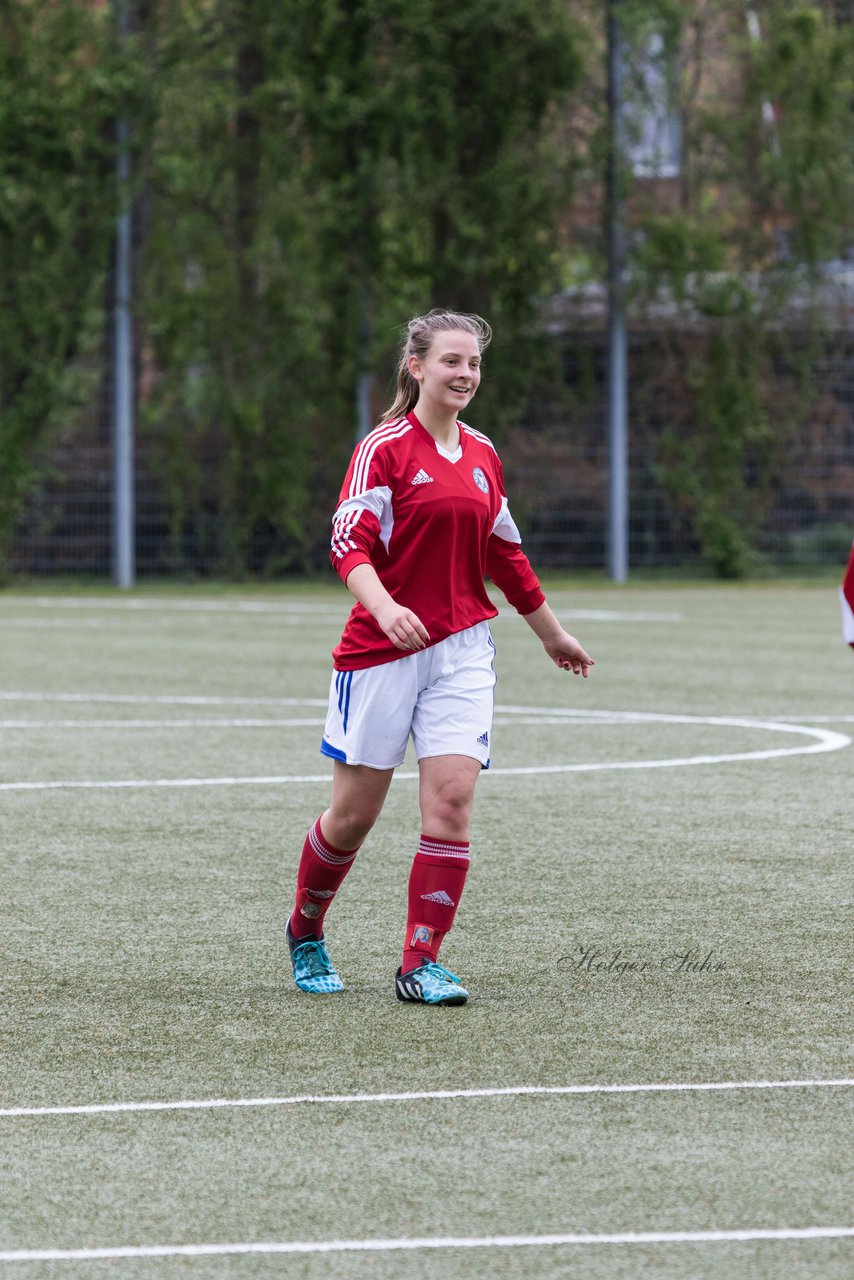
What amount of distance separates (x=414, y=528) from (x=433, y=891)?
90 cm

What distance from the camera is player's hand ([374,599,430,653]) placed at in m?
4.81

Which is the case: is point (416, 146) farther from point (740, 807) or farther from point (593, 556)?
point (740, 807)

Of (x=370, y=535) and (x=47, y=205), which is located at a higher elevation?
(x=47, y=205)

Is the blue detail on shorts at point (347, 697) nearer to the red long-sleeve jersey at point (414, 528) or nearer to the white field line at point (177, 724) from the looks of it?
the red long-sleeve jersey at point (414, 528)

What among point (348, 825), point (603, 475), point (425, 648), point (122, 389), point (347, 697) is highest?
point (122, 389)

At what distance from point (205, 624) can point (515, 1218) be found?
50.7 ft

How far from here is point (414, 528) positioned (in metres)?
5.17

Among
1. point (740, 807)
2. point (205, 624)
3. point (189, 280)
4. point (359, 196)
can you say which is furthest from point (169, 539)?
point (740, 807)

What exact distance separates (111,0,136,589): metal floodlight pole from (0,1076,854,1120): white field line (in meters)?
20.8

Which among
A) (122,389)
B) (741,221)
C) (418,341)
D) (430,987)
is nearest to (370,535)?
(418,341)

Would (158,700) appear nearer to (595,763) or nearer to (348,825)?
(595,763)

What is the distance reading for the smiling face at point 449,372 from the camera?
5188 millimetres

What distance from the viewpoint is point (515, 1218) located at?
11.4 feet

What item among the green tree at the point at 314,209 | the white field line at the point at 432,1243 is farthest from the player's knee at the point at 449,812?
the green tree at the point at 314,209
